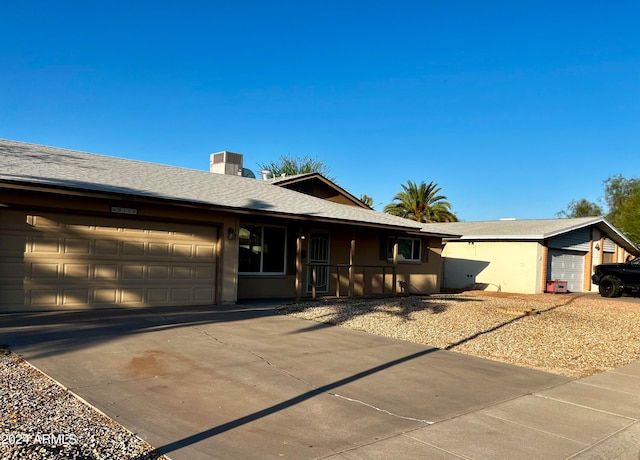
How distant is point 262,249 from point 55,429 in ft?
37.6

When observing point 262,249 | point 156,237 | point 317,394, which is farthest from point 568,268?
point 317,394

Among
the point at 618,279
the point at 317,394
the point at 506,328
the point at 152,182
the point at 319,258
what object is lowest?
the point at 317,394

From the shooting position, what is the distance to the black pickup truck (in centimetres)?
2320

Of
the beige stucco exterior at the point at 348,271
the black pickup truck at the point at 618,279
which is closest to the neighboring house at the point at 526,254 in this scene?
the black pickup truck at the point at 618,279

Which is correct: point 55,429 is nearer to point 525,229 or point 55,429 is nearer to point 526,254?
point 526,254

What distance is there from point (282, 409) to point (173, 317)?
237 inches

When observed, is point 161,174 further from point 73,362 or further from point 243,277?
point 73,362

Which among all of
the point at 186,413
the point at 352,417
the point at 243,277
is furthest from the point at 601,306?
the point at 186,413

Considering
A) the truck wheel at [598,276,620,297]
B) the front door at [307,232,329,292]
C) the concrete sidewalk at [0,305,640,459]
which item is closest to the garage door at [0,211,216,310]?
the concrete sidewalk at [0,305,640,459]

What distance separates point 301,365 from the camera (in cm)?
782

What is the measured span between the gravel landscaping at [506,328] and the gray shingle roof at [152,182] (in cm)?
290

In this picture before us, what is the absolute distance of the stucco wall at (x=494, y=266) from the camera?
24.5 meters

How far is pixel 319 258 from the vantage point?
17609 millimetres

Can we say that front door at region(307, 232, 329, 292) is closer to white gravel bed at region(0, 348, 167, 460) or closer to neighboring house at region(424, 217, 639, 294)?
neighboring house at region(424, 217, 639, 294)
